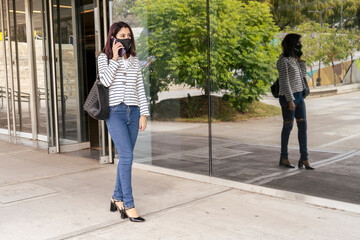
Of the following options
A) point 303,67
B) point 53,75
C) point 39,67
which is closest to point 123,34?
point 303,67

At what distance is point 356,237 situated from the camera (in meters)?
3.32

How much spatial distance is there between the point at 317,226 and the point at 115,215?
5.82 ft

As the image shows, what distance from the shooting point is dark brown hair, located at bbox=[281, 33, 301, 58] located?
14.0ft

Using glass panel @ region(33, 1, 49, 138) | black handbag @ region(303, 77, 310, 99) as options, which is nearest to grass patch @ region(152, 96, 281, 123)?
black handbag @ region(303, 77, 310, 99)

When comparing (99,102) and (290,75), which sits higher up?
(290,75)

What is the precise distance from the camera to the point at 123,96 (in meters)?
3.71

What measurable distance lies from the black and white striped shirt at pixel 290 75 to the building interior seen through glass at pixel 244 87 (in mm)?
71

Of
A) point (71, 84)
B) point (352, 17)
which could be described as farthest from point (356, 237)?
point (71, 84)

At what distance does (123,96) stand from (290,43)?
177 cm

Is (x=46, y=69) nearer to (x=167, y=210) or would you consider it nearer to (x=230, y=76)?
(x=230, y=76)

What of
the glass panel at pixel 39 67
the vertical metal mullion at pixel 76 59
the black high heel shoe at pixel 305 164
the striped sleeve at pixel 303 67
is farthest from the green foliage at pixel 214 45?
the glass panel at pixel 39 67

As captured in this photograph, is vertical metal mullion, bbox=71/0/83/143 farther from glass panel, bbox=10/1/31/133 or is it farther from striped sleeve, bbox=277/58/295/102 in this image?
striped sleeve, bbox=277/58/295/102

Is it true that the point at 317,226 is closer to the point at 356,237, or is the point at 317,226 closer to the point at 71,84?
the point at 356,237

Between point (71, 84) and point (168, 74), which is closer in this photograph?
point (168, 74)
